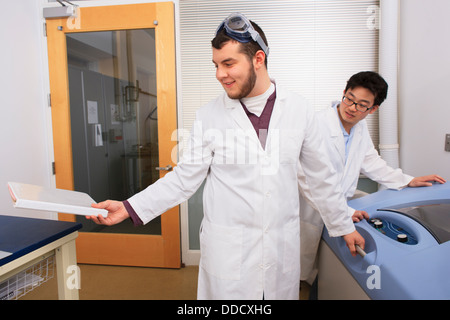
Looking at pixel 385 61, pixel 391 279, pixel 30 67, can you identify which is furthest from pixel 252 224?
pixel 30 67

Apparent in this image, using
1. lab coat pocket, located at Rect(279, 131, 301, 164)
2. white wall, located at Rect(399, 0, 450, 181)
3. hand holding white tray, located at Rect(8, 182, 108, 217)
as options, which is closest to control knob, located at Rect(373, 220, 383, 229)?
lab coat pocket, located at Rect(279, 131, 301, 164)

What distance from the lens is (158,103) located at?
2252mm

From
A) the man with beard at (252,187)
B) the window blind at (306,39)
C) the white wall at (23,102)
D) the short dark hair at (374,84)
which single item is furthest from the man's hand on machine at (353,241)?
the white wall at (23,102)

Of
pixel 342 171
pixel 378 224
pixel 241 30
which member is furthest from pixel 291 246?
pixel 241 30

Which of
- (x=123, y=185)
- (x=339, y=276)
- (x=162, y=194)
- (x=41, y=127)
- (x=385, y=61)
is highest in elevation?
(x=385, y=61)

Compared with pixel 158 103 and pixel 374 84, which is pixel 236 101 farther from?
pixel 158 103

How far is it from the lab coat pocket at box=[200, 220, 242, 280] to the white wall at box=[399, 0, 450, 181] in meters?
1.23

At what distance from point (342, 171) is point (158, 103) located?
145cm

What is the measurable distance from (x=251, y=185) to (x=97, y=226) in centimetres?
195

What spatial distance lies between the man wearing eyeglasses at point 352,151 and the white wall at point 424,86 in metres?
0.33

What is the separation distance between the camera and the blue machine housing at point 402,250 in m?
0.73

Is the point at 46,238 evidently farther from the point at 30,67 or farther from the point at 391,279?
the point at 30,67

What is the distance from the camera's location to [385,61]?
194 cm

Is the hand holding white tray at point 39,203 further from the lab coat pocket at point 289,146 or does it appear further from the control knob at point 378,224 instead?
the control knob at point 378,224
